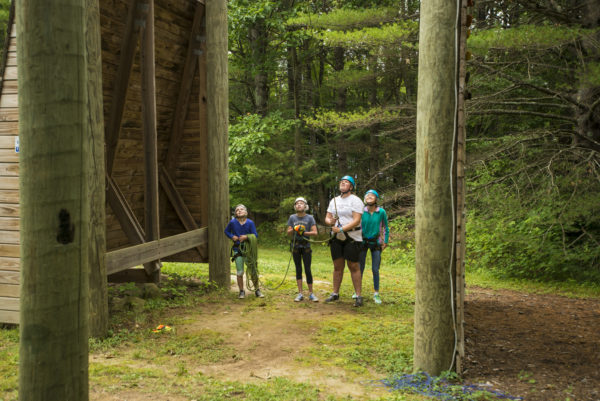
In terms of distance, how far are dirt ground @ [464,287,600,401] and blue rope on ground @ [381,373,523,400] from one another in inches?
7.8

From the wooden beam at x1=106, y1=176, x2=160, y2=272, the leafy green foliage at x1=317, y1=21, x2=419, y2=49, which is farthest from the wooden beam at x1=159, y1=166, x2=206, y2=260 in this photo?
the leafy green foliage at x1=317, y1=21, x2=419, y2=49

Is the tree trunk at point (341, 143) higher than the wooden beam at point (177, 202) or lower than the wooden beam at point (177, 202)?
higher

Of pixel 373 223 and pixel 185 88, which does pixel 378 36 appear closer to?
pixel 185 88

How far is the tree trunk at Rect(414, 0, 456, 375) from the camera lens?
437 centimetres

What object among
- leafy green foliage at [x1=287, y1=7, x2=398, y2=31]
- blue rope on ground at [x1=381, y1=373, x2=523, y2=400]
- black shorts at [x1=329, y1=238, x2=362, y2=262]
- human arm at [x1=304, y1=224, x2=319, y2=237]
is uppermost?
leafy green foliage at [x1=287, y1=7, x2=398, y2=31]

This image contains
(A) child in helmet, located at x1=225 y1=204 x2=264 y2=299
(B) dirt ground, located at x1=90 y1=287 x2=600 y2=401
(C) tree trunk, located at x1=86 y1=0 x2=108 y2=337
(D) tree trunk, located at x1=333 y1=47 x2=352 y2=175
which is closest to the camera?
(B) dirt ground, located at x1=90 y1=287 x2=600 y2=401

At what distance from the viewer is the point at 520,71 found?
A: 1170 cm

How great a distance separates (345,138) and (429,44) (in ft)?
52.4

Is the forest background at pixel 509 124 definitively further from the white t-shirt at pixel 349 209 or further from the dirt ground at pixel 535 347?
the white t-shirt at pixel 349 209

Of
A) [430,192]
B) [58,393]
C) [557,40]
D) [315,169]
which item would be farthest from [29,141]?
[315,169]

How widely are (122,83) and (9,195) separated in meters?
2.56

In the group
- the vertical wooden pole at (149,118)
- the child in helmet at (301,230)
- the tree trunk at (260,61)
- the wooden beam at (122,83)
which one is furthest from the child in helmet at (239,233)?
the tree trunk at (260,61)

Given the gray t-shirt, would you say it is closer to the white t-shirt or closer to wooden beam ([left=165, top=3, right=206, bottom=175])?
the white t-shirt

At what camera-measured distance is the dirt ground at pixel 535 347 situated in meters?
4.28
